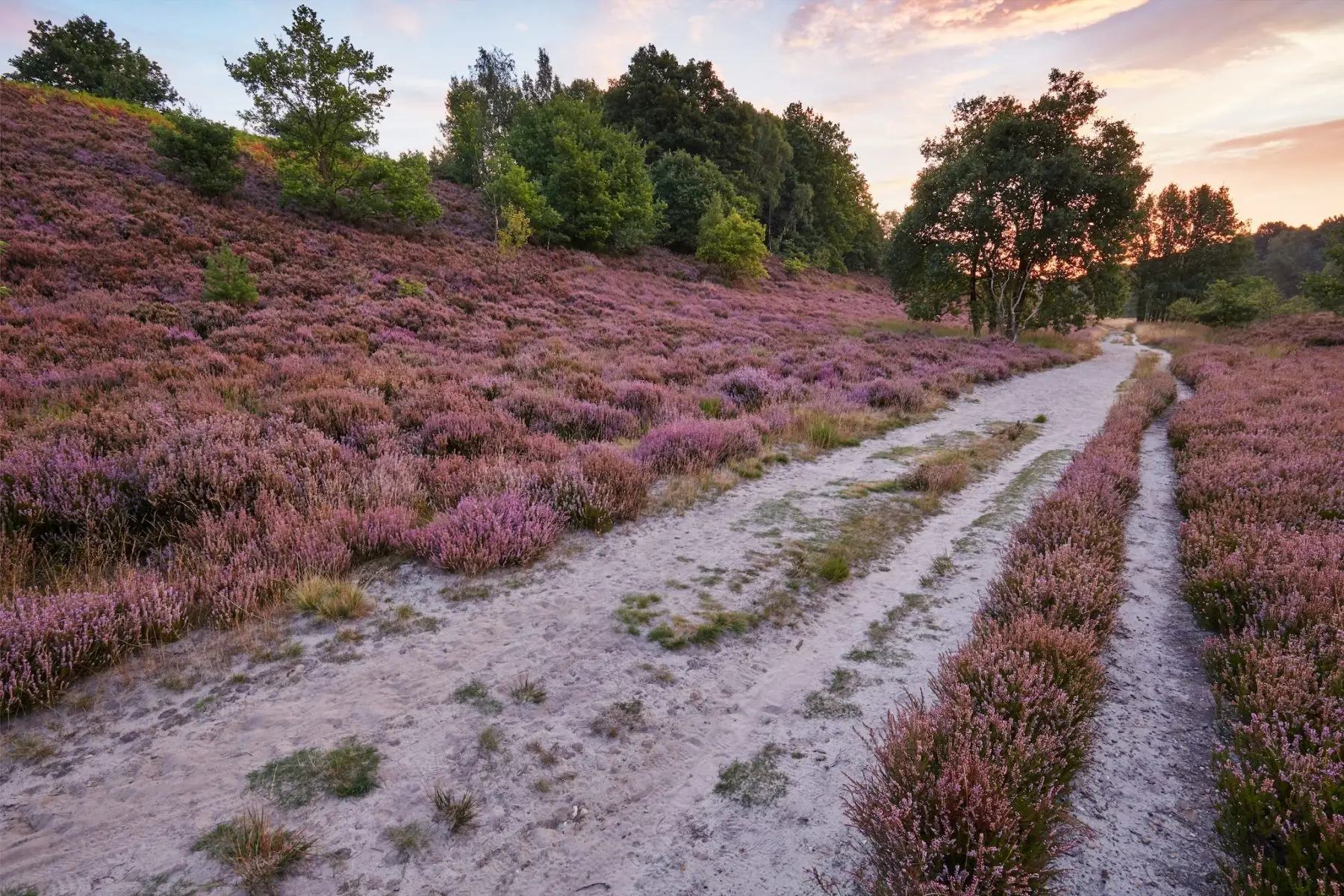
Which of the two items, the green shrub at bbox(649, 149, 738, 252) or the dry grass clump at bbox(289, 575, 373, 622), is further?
the green shrub at bbox(649, 149, 738, 252)

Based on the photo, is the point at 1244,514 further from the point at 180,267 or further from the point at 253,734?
the point at 180,267

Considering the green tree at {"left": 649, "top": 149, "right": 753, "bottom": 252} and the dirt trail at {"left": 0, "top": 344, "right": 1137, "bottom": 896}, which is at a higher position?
the green tree at {"left": 649, "top": 149, "right": 753, "bottom": 252}

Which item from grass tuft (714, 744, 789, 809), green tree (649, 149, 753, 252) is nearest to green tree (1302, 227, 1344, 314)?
green tree (649, 149, 753, 252)

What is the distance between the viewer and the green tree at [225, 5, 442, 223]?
941 inches

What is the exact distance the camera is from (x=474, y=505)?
534 cm

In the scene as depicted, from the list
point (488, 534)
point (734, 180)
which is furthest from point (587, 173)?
point (488, 534)

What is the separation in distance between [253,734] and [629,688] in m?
2.13

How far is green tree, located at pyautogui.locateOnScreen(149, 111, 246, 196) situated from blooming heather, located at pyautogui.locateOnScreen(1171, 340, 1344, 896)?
3211cm

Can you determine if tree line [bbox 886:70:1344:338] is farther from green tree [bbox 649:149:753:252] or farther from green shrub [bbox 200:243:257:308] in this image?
green shrub [bbox 200:243:257:308]

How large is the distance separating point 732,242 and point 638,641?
35.6m

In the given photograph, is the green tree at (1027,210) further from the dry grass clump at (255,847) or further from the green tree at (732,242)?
the dry grass clump at (255,847)

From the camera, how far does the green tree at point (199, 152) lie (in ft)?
74.0

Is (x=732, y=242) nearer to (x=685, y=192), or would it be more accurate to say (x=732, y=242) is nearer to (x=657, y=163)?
(x=685, y=192)

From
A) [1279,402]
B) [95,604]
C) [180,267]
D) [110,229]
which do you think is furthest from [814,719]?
[110,229]
